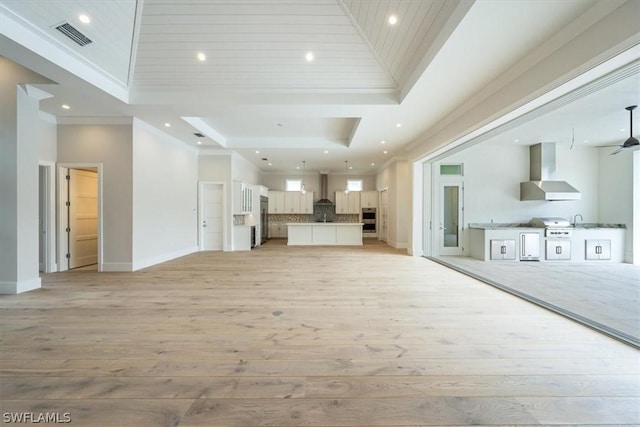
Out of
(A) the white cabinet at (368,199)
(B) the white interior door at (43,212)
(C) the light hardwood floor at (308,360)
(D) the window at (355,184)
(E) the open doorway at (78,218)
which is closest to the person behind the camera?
(C) the light hardwood floor at (308,360)

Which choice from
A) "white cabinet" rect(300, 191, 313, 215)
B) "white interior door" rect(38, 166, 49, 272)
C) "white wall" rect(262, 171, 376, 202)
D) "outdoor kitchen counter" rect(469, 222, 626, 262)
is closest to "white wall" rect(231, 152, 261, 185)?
"white wall" rect(262, 171, 376, 202)

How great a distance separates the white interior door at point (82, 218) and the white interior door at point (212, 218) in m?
2.70

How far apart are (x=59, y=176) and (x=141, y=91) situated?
2.81 metres

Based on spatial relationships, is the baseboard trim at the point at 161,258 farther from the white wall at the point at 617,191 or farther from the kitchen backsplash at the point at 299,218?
the white wall at the point at 617,191

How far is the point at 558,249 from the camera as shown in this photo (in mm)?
6422

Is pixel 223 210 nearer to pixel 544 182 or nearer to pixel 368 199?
pixel 368 199

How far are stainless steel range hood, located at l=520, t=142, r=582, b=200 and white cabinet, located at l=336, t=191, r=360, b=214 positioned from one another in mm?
→ 6242

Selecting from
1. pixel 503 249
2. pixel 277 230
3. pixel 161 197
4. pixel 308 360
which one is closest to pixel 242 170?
pixel 161 197

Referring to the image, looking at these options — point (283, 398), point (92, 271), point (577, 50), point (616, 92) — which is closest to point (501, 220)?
point (616, 92)

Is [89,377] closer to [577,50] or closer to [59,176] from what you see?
[577,50]

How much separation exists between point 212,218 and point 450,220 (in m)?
7.40

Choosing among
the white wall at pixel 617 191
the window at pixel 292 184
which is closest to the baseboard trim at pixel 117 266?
the window at pixel 292 184

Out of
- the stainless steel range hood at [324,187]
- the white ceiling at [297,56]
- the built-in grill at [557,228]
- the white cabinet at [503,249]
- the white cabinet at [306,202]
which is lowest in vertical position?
the white cabinet at [503,249]

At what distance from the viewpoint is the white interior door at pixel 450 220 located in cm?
729
